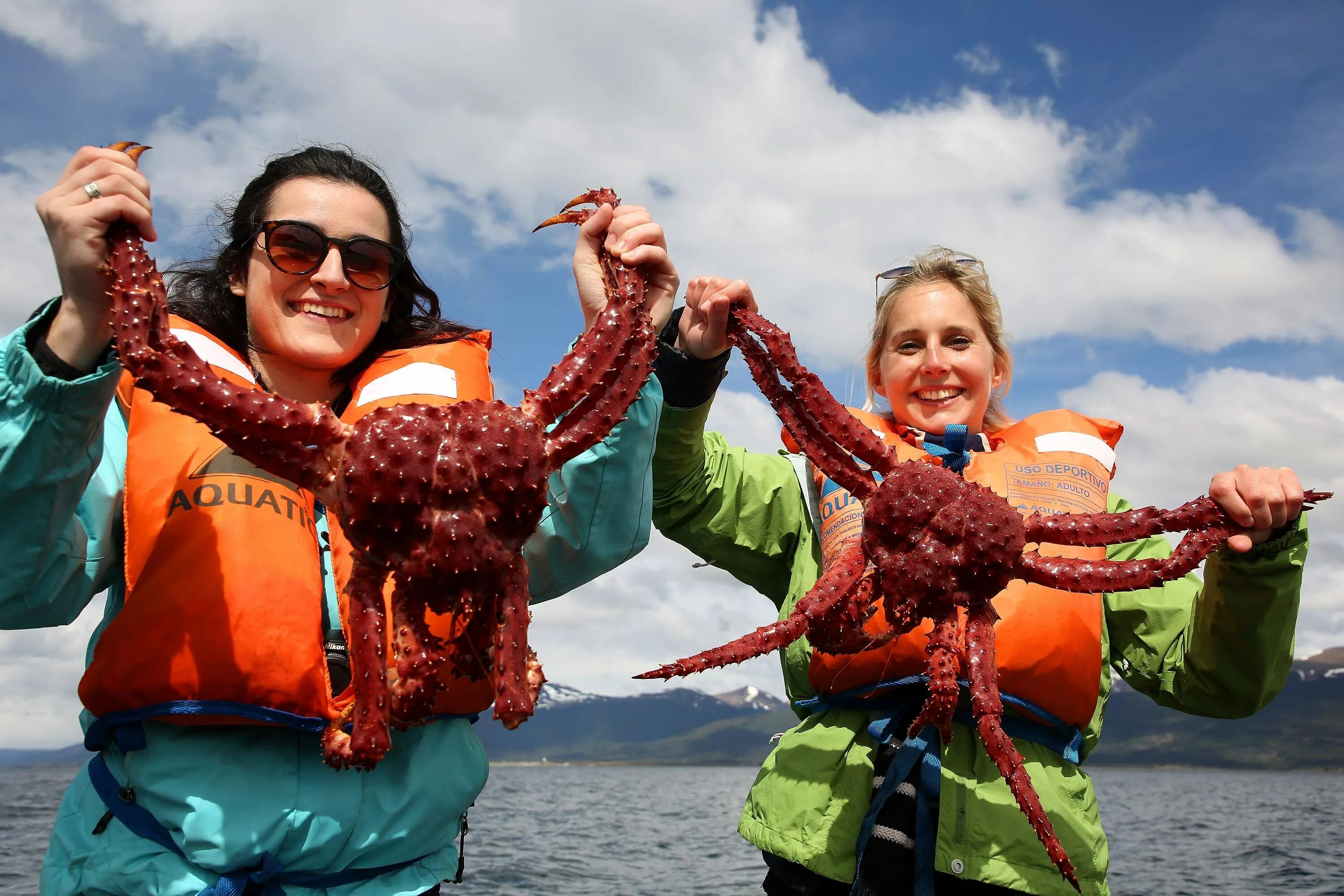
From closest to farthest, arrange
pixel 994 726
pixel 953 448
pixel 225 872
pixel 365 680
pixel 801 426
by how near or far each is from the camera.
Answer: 1. pixel 365 680
2. pixel 225 872
3. pixel 994 726
4. pixel 801 426
5. pixel 953 448

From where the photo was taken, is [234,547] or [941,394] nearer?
[234,547]

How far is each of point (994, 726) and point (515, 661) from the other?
163cm

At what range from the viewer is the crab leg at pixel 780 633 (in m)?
2.90

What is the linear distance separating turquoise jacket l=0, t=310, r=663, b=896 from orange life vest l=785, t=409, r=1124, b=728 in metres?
1.17

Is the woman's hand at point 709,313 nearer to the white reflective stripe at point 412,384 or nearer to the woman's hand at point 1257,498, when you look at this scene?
the white reflective stripe at point 412,384

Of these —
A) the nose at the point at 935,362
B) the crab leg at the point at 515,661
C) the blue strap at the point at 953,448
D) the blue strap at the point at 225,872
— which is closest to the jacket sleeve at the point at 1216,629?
the blue strap at the point at 953,448

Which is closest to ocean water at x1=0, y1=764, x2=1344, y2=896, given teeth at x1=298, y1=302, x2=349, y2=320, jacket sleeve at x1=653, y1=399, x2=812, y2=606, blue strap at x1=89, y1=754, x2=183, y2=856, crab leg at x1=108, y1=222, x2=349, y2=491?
jacket sleeve at x1=653, y1=399, x2=812, y2=606

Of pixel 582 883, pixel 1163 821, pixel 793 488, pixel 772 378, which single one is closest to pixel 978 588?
pixel 772 378

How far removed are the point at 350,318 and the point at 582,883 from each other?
20.2 meters

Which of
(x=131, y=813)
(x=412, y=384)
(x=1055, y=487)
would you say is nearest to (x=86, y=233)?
(x=412, y=384)

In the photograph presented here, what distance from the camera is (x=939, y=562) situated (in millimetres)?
3047

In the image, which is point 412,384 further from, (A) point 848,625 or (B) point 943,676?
(B) point 943,676

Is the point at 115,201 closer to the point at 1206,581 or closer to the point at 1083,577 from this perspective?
the point at 1083,577

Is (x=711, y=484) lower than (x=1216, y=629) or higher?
higher
